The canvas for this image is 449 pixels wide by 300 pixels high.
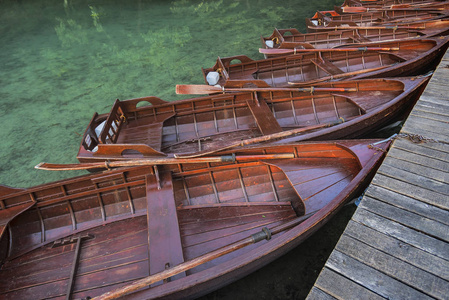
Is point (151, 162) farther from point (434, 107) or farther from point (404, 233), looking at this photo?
point (434, 107)

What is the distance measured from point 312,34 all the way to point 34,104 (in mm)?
9245

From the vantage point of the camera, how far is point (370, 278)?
217 centimetres

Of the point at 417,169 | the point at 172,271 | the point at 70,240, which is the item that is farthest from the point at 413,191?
the point at 70,240

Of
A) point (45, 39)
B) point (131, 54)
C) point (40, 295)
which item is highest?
point (45, 39)

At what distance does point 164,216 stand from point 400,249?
2710 mm

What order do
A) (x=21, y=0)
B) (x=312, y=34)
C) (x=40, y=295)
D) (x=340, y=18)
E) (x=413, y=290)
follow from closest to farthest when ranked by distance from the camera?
1. (x=413, y=290)
2. (x=40, y=295)
3. (x=312, y=34)
4. (x=340, y=18)
5. (x=21, y=0)

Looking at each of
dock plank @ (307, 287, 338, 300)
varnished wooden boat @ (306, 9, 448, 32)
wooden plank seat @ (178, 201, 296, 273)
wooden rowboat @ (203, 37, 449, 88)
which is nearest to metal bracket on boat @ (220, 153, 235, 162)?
wooden plank seat @ (178, 201, 296, 273)

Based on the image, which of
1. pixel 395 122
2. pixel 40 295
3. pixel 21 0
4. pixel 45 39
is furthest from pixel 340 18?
pixel 21 0

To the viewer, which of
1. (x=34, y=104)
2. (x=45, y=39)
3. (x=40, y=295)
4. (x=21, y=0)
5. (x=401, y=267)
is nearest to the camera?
(x=401, y=267)

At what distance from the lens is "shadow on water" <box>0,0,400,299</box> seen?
4309 millimetres

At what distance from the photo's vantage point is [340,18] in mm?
11102

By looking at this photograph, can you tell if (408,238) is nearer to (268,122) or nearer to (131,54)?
(268,122)

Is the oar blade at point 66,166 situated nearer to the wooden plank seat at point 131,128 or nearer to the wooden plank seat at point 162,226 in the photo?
the wooden plank seat at point 131,128

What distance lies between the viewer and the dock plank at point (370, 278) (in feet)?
6.78
